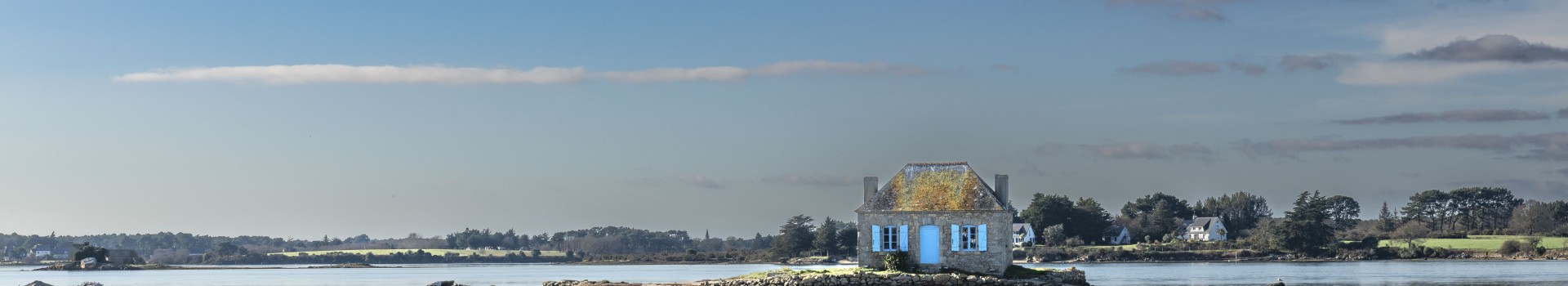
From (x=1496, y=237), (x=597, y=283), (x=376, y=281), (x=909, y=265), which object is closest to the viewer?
(x=909, y=265)

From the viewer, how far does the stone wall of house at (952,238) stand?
153 feet

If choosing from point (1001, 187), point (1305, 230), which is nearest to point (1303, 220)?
point (1305, 230)

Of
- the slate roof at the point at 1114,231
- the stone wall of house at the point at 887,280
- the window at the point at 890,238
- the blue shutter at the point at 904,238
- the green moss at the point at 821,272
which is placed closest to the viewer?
the stone wall of house at the point at 887,280

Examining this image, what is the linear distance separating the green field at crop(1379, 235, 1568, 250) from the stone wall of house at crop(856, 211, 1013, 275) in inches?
2895

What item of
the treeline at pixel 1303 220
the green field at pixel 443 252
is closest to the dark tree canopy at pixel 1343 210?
the treeline at pixel 1303 220

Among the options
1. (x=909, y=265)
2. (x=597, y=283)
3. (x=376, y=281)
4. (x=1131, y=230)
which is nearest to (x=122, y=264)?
(x=376, y=281)

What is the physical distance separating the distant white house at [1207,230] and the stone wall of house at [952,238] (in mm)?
86623

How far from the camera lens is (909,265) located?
46.9 metres

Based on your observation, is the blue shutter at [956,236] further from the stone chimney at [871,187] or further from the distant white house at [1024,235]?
the distant white house at [1024,235]

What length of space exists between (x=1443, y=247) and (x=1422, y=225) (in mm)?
23853

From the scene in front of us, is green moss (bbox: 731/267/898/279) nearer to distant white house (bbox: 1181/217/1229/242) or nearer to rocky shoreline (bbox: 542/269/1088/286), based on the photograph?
rocky shoreline (bbox: 542/269/1088/286)

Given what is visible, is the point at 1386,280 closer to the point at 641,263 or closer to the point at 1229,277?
the point at 1229,277

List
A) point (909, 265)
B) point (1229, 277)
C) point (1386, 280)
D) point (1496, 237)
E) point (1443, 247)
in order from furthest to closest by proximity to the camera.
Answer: point (1496, 237)
point (1443, 247)
point (1229, 277)
point (1386, 280)
point (909, 265)

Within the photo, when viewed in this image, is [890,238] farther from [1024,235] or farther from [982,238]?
[1024,235]
